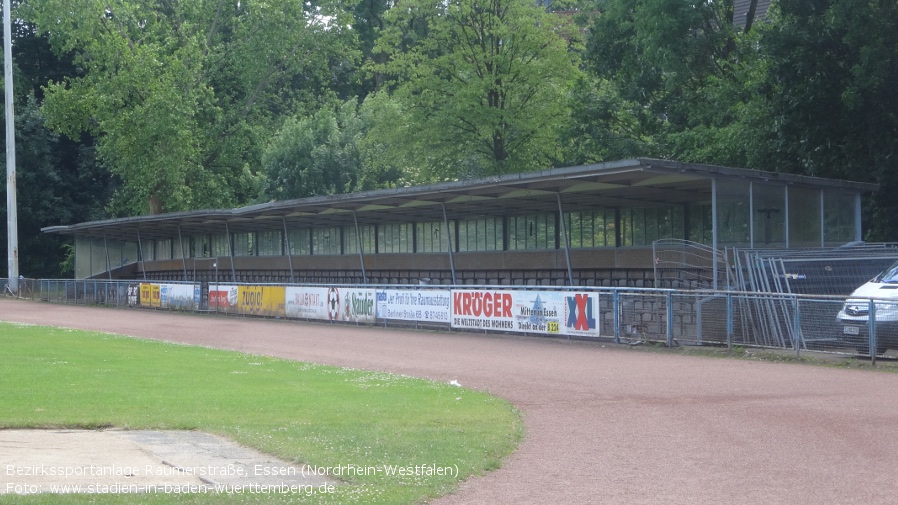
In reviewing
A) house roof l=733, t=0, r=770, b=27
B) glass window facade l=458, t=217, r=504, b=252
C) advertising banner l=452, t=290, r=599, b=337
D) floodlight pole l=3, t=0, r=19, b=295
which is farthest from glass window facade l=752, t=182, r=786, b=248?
floodlight pole l=3, t=0, r=19, b=295

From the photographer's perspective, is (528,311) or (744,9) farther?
(744,9)

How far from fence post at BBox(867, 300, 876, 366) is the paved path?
35.9 inches

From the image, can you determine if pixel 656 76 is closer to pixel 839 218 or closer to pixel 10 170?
pixel 839 218

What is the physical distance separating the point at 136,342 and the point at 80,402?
12757 mm

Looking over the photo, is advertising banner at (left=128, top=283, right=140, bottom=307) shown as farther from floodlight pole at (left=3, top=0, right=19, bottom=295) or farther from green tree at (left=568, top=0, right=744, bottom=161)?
green tree at (left=568, top=0, right=744, bottom=161)

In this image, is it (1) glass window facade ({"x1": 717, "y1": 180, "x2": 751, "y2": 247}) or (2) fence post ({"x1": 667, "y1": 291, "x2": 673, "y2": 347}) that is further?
(1) glass window facade ({"x1": 717, "y1": 180, "x2": 751, "y2": 247})

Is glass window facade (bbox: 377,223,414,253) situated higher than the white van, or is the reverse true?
glass window facade (bbox: 377,223,414,253)

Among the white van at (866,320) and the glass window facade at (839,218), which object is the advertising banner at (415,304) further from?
the white van at (866,320)

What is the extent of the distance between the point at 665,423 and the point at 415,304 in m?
18.2

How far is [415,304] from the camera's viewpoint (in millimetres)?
30359

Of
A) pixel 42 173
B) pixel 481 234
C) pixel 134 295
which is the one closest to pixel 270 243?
pixel 134 295

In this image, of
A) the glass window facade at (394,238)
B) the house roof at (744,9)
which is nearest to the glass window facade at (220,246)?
the glass window facade at (394,238)

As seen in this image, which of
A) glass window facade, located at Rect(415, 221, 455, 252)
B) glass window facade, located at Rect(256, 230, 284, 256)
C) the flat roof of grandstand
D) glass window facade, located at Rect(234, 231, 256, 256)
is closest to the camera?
the flat roof of grandstand

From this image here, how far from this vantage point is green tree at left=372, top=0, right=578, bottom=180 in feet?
133
